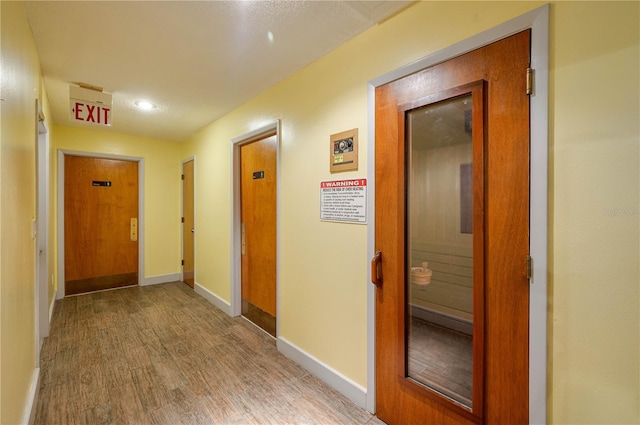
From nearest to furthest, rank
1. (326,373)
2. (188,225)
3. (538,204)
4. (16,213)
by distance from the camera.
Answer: (538,204), (16,213), (326,373), (188,225)

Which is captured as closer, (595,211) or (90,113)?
(595,211)

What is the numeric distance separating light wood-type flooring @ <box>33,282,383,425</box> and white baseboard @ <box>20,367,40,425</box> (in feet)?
0.25

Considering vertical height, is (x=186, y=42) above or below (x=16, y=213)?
above

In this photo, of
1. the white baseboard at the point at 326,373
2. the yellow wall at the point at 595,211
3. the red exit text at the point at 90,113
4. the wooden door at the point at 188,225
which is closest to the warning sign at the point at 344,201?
the yellow wall at the point at 595,211

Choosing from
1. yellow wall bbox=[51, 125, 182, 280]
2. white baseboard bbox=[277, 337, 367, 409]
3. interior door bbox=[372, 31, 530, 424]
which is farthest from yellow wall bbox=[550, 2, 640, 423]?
yellow wall bbox=[51, 125, 182, 280]

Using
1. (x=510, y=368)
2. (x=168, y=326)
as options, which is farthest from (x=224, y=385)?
(x=510, y=368)

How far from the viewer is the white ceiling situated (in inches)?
67.6

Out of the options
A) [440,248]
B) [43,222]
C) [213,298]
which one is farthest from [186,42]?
[213,298]

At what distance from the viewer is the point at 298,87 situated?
99.1 inches

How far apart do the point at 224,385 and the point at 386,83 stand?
8.19ft

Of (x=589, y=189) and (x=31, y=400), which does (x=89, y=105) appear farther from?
(x=589, y=189)

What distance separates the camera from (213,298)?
3.96 meters

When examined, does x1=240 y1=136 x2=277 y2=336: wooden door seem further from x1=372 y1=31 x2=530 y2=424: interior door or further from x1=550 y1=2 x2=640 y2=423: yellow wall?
x1=550 y1=2 x2=640 y2=423: yellow wall

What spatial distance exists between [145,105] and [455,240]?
3.61 meters
